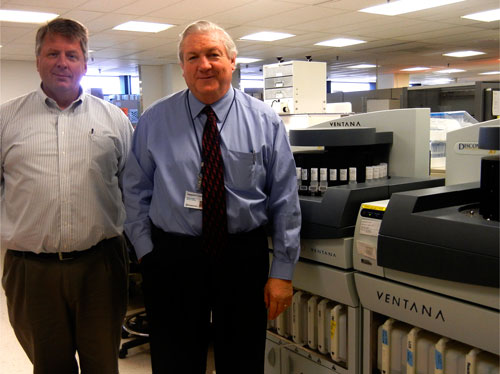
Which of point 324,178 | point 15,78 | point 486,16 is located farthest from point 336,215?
point 15,78

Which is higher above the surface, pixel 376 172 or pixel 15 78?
pixel 15 78

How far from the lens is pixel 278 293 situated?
138 centimetres

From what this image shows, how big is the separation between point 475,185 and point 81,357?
1391mm

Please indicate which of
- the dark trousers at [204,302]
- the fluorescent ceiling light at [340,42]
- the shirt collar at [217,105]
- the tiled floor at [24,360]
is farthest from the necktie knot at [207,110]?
the fluorescent ceiling light at [340,42]

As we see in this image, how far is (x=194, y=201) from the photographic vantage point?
131 centimetres

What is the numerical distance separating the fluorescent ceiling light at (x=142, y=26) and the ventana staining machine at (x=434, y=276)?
5.37 metres

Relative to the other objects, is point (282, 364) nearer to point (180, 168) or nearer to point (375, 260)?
point (375, 260)

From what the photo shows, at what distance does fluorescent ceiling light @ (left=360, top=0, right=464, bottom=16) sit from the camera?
5.24 metres

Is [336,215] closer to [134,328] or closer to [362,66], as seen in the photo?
[134,328]

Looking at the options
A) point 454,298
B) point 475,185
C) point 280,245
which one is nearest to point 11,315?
point 280,245

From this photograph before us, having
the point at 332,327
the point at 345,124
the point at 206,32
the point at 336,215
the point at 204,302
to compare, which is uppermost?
the point at 206,32

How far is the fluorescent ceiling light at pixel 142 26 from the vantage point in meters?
6.02

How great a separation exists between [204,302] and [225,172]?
0.37m

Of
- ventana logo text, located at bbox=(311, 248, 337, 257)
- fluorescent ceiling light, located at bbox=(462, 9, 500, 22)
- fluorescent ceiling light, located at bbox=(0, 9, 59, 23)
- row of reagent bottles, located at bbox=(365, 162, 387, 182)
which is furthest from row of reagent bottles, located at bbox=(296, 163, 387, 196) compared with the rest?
fluorescent ceiling light, located at bbox=(462, 9, 500, 22)
